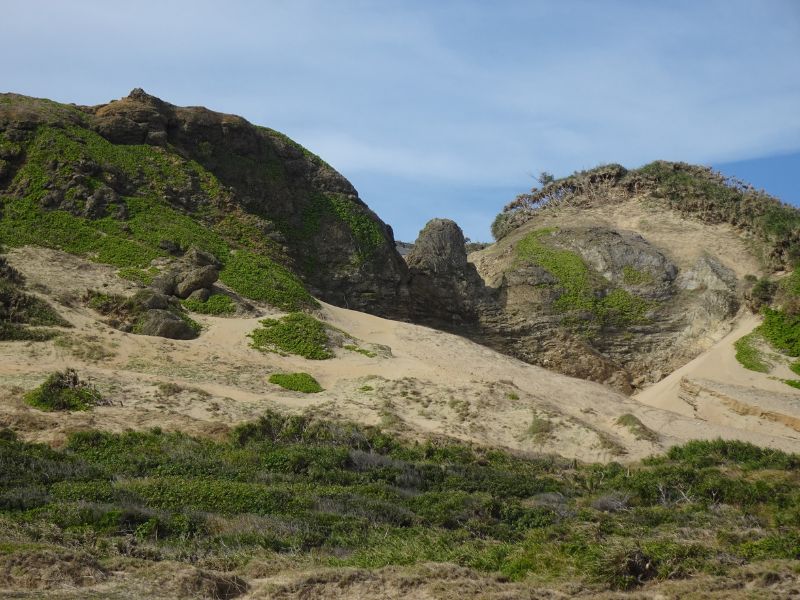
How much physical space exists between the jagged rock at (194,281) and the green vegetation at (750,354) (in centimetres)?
1811

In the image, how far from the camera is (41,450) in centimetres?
1313

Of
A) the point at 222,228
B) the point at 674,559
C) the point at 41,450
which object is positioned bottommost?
the point at 41,450

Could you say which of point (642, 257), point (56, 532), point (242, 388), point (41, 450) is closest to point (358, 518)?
point (56, 532)

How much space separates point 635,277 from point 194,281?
18350 mm

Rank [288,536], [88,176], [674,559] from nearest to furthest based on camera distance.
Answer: [674,559], [288,536], [88,176]

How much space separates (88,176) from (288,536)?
23101 mm

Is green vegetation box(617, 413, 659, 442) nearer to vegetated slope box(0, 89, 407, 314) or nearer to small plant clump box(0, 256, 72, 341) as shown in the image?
vegetated slope box(0, 89, 407, 314)

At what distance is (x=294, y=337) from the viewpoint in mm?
24469

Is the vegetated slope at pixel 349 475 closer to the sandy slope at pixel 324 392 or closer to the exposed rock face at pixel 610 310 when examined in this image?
the sandy slope at pixel 324 392

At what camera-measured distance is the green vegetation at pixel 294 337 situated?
938 inches

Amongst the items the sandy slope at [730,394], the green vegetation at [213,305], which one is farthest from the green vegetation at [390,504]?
the green vegetation at [213,305]

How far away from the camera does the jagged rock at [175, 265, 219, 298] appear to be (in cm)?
2568

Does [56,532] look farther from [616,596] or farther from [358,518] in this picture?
[616,596]

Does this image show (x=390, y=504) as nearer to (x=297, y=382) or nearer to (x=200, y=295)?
(x=297, y=382)
